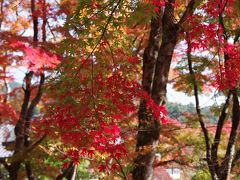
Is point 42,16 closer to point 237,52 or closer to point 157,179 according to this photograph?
point 237,52

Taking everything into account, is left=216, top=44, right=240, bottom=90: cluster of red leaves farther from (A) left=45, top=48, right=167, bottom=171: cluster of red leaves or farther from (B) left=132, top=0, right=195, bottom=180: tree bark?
(A) left=45, top=48, right=167, bottom=171: cluster of red leaves

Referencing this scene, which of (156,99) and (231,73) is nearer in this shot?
(231,73)

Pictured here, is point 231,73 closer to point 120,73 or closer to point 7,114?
point 120,73

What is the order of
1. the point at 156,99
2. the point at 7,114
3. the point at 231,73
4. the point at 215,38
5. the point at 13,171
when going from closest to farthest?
the point at 215,38 → the point at 231,73 → the point at 156,99 → the point at 7,114 → the point at 13,171

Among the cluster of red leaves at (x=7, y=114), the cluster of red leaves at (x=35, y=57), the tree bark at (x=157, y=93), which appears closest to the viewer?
the tree bark at (x=157, y=93)

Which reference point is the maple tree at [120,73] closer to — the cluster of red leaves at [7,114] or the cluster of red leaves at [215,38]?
the cluster of red leaves at [215,38]

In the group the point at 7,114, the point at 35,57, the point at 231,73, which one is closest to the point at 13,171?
the point at 7,114

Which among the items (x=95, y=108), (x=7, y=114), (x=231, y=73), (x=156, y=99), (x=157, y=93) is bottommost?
(x=95, y=108)

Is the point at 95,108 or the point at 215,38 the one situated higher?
the point at 215,38

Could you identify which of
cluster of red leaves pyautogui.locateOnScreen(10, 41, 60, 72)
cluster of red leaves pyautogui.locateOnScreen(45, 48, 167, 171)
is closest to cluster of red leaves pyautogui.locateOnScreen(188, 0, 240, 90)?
cluster of red leaves pyautogui.locateOnScreen(45, 48, 167, 171)

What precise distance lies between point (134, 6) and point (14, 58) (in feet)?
19.9

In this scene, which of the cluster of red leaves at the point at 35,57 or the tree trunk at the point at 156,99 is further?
the cluster of red leaves at the point at 35,57

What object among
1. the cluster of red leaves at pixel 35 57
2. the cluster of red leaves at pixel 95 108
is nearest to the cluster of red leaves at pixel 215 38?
the cluster of red leaves at pixel 95 108

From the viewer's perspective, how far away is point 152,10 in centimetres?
523
